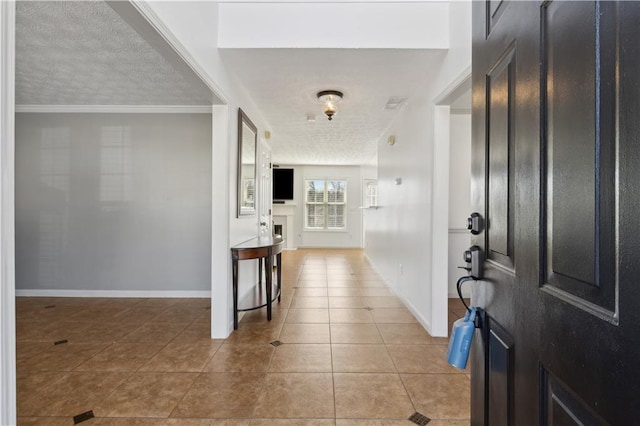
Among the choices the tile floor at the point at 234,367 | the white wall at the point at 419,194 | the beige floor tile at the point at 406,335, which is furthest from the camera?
the beige floor tile at the point at 406,335

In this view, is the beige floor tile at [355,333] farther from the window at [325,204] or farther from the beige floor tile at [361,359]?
the window at [325,204]

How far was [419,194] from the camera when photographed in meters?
3.07

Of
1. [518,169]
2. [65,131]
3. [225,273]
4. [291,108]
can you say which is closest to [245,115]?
[291,108]

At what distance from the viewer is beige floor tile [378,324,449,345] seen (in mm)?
2609

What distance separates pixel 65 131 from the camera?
3877mm

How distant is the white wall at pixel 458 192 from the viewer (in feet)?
12.7

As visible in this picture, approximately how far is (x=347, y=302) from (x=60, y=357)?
272cm

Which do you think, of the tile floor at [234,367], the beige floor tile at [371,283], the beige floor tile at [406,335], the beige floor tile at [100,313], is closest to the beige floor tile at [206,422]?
the tile floor at [234,367]

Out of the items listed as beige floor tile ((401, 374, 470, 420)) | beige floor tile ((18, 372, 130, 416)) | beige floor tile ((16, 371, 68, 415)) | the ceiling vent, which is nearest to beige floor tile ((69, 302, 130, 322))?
beige floor tile ((16, 371, 68, 415))

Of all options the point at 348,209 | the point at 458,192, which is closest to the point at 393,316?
the point at 458,192

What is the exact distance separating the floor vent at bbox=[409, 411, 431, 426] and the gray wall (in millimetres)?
3007

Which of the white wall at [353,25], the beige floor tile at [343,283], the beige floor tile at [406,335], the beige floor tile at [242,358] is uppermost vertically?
the white wall at [353,25]

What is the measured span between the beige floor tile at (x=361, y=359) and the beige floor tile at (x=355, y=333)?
0.11m

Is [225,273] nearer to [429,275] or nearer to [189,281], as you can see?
[189,281]
